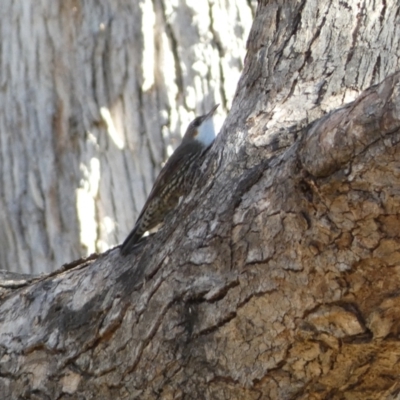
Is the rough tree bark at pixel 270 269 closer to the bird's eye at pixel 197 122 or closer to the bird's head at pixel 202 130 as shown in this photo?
the bird's head at pixel 202 130

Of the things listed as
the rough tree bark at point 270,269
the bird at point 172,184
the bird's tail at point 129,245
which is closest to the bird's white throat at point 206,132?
the bird at point 172,184

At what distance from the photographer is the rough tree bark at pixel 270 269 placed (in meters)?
2.33

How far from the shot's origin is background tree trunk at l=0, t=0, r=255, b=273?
18.3 feet

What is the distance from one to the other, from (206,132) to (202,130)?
0.12 feet

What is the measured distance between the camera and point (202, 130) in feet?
16.2

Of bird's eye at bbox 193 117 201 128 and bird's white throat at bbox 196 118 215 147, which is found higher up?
bird's eye at bbox 193 117 201 128

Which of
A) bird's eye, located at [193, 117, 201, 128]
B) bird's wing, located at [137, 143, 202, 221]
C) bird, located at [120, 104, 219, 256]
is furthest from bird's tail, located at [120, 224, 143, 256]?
bird's eye, located at [193, 117, 201, 128]

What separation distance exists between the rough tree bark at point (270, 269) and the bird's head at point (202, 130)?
3.79 feet

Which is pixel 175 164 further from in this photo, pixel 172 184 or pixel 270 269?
pixel 270 269

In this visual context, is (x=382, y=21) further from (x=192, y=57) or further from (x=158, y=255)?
(x=192, y=57)

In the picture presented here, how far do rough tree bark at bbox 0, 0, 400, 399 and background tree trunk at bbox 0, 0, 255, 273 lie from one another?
6.17 feet

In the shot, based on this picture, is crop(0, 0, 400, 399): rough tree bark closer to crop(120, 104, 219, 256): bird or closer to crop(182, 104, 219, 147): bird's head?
crop(120, 104, 219, 256): bird

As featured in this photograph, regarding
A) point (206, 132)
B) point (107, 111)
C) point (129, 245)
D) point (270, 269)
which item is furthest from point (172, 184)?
point (270, 269)

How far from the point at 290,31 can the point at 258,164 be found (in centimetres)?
89
